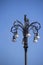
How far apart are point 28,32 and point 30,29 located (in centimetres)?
15

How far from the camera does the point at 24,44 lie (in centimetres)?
654

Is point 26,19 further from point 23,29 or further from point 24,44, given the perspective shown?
point 24,44

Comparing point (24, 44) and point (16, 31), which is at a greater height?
point (16, 31)

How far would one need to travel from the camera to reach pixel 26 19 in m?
6.58

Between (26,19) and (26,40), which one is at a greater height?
(26,19)

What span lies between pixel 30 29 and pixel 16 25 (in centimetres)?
52

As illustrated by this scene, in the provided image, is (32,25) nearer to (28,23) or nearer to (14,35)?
(28,23)

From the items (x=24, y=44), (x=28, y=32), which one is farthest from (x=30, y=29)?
(x=24, y=44)

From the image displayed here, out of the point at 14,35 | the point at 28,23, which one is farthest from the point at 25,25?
the point at 14,35

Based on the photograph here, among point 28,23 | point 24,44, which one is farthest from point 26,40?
point 28,23

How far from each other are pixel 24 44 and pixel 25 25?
649mm

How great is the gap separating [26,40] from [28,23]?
58cm

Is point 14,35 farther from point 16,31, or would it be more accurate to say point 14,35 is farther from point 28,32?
point 28,32

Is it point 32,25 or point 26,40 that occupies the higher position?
point 32,25
